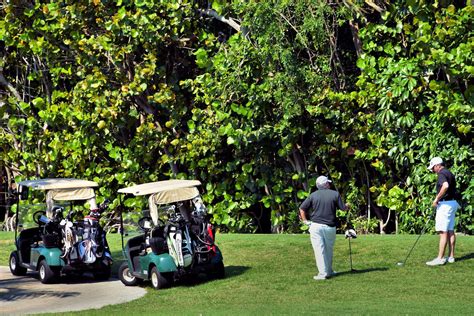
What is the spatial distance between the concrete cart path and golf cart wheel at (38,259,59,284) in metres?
0.09

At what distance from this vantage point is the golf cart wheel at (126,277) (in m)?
16.3

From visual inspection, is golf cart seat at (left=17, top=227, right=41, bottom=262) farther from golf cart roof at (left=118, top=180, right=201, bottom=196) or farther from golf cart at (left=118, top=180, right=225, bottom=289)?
golf cart roof at (left=118, top=180, right=201, bottom=196)

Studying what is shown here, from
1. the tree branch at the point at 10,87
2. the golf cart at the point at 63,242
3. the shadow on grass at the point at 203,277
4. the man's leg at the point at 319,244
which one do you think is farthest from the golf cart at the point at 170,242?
the tree branch at the point at 10,87

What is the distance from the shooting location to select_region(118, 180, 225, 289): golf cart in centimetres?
1551

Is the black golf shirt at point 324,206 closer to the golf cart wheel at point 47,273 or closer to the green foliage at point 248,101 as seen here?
the golf cart wheel at point 47,273

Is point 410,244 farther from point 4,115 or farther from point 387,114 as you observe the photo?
point 4,115

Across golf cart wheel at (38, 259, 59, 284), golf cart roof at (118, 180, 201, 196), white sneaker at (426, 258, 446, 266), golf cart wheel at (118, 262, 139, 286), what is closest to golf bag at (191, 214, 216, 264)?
golf cart roof at (118, 180, 201, 196)

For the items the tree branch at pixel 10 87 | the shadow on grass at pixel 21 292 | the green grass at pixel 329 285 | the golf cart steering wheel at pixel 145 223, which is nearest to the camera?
the green grass at pixel 329 285

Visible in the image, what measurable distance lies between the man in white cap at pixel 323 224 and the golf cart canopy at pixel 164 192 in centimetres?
209

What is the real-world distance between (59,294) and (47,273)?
1.19 m

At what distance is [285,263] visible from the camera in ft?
56.9

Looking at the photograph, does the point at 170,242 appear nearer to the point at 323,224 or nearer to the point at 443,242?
the point at 323,224

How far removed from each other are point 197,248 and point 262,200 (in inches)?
323

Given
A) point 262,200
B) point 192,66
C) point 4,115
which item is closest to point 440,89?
point 262,200
